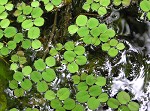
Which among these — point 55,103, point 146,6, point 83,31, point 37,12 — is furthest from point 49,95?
point 146,6

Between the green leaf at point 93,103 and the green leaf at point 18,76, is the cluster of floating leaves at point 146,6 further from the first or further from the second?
the green leaf at point 18,76

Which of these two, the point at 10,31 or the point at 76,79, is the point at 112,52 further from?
the point at 10,31

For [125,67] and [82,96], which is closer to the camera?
[82,96]

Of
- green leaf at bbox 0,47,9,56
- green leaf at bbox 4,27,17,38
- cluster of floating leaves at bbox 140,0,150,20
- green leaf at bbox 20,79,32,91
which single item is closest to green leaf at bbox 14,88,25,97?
green leaf at bbox 20,79,32,91

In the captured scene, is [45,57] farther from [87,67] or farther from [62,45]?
[87,67]

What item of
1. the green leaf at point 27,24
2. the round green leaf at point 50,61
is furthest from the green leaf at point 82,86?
the green leaf at point 27,24

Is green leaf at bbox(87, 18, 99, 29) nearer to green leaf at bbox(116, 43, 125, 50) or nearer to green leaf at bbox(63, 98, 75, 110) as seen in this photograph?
green leaf at bbox(116, 43, 125, 50)
